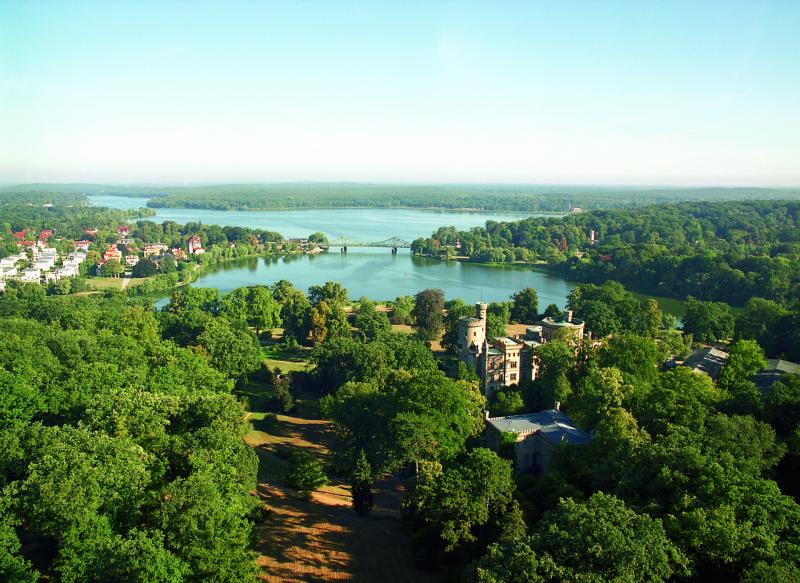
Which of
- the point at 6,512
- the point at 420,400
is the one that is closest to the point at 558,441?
the point at 420,400

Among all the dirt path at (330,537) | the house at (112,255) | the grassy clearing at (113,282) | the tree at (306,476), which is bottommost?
the dirt path at (330,537)

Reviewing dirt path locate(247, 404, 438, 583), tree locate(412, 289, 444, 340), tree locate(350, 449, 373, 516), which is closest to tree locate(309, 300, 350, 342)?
tree locate(412, 289, 444, 340)

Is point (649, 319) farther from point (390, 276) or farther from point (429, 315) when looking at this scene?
point (390, 276)

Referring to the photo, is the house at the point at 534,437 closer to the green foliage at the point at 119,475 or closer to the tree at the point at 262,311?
the green foliage at the point at 119,475

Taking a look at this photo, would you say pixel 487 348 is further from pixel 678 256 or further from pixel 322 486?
pixel 678 256

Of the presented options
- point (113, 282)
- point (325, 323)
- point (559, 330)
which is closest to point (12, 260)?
point (113, 282)

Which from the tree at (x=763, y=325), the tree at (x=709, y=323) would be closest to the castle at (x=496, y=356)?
the tree at (x=763, y=325)
